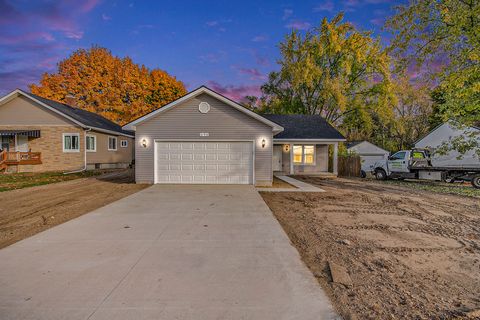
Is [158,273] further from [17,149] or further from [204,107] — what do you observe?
[17,149]

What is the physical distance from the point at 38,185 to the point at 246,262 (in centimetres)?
1291

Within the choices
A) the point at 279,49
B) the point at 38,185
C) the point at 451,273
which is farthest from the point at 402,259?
the point at 279,49

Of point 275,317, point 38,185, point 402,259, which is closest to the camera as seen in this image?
point 275,317

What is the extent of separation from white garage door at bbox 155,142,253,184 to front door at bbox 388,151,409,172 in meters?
10.3

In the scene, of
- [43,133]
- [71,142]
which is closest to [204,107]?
[71,142]

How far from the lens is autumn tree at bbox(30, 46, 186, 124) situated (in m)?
31.1

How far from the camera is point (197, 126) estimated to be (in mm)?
12477

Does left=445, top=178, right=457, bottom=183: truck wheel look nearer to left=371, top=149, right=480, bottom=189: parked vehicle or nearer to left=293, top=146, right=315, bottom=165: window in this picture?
left=371, top=149, right=480, bottom=189: parked vehicle

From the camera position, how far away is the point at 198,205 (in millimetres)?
7852

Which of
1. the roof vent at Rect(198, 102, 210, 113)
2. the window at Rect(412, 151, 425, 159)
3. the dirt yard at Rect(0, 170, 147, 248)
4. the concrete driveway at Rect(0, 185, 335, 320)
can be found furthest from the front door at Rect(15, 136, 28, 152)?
the window at Rect(412, 151, 425, 159)

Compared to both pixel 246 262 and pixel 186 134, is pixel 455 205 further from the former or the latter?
pixel 186 134

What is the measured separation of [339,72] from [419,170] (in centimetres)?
1547

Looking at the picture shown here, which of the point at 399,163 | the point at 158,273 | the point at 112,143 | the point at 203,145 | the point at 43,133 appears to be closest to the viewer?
the point at 158,273

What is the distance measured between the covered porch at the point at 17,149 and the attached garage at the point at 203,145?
10.6 metres
